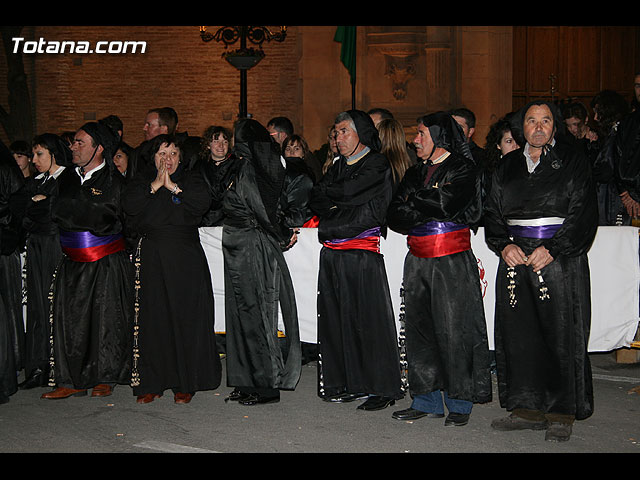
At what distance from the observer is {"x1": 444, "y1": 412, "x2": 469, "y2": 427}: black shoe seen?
6.18m

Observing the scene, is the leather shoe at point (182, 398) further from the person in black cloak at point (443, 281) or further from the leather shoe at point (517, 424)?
the leather shoe at point (517, 424)

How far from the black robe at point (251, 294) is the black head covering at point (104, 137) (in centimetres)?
103

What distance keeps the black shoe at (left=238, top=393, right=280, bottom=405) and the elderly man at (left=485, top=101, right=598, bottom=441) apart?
1764 millimetres

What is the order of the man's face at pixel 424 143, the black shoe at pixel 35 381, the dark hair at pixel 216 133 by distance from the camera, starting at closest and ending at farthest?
the man's face at pixel 424 143, the black shoe at pixel 35 381, the dark hair at pixel 216 133

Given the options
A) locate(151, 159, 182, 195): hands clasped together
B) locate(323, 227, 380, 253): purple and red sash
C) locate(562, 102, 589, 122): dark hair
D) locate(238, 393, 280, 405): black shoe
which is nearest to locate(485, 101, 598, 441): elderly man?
locate(323, 227, 380, 253): purple and red sash

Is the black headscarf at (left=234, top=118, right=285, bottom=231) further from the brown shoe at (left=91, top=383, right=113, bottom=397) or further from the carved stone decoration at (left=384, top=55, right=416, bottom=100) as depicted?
the carved stone decoration at (left=384, top=55, right=416, bottom=100)

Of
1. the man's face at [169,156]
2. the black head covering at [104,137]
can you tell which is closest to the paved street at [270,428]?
the man's face at [169,156]

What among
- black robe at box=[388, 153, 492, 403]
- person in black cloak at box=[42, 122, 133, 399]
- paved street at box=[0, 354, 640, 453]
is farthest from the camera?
person in black cloak at box=[42, 122, 133, 399]

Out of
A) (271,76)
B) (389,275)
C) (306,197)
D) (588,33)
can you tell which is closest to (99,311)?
(306,197)

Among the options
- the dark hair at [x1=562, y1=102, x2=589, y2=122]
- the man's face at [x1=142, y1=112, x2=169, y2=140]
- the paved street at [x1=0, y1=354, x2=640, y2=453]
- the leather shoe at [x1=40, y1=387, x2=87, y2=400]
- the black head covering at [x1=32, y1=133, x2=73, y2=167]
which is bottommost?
the paved street at [x1=0, y1=354, x2=640, y2=453]

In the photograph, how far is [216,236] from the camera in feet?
26.4

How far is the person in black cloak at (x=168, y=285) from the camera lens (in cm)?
682

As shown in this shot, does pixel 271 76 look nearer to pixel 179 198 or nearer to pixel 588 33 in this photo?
pixel 588 33

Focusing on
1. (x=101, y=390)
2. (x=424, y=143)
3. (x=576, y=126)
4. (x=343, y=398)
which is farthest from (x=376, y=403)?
(x=576, y=126)
